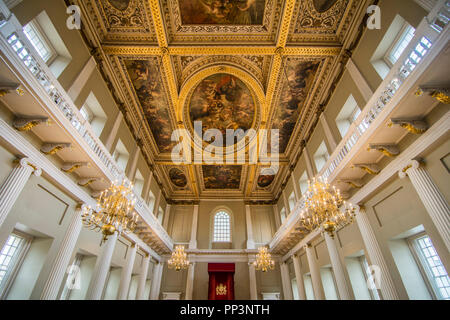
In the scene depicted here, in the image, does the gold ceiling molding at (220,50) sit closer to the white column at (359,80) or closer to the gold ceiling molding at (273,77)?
the gold ceiling molding at (273,77)

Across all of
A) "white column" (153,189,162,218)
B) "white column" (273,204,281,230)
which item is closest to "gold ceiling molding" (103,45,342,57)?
"white column" (153,189,162,218)

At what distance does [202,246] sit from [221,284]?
296 cm

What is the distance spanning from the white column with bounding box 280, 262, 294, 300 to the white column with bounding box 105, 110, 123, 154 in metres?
13.0

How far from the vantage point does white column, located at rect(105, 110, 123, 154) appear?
8719mm

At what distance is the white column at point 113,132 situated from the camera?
28.6 ft

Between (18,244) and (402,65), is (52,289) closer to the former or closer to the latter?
(18,244)

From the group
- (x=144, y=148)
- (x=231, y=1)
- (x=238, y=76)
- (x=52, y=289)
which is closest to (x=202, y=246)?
(x=144, y=148)

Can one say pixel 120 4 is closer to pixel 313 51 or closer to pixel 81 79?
pixel 81 79

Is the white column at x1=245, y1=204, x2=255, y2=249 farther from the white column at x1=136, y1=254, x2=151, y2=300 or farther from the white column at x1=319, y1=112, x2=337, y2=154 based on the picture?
the white column at x1=319, y1=112, x2=337, y2=154

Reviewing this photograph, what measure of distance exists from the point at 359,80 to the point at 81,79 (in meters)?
9.21

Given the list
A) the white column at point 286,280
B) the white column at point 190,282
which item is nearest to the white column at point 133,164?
the white column at point 190,282

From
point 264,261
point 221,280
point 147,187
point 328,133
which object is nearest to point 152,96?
point 147,187

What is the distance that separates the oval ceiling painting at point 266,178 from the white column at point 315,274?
18.9 ft

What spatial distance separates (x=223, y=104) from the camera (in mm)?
11812
